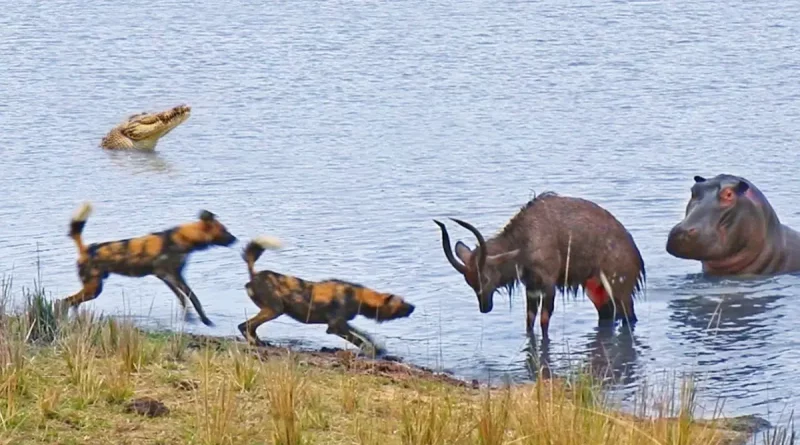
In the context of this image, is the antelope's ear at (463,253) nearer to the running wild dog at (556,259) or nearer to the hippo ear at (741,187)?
the running wild dog at (556,259)

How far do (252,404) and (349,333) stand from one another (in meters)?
2.88

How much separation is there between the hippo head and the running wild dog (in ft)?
4.43

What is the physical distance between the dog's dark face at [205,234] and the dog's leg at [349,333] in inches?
40.7

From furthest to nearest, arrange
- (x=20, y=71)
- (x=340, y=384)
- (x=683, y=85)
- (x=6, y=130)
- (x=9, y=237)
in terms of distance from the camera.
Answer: (x=20, y=71) < (x=683, y=85) < (x=6, y=130) < (x=9, y=237) < (x=340, y=384)

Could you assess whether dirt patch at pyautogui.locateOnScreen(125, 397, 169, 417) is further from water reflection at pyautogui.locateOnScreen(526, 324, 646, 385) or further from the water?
the water

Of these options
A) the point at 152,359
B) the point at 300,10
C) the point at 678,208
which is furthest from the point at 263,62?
the point at 152,359

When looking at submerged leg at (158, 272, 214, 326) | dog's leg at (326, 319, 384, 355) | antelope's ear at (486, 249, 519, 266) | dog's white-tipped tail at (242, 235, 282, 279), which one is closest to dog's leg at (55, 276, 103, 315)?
submerged leg at (158, 272, 214, 326)

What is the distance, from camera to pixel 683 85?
69.2 ft

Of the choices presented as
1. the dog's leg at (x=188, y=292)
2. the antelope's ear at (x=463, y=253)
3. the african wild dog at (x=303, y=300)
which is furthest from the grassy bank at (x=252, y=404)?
the antelope's ear at (x=463, y=253)

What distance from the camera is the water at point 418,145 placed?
1124 cm

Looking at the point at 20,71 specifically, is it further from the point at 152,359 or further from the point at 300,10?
the point at 152,359

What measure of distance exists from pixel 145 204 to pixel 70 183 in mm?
1482

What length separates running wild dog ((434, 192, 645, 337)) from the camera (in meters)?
11.0

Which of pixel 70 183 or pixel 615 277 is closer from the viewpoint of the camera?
pixel 615 277
